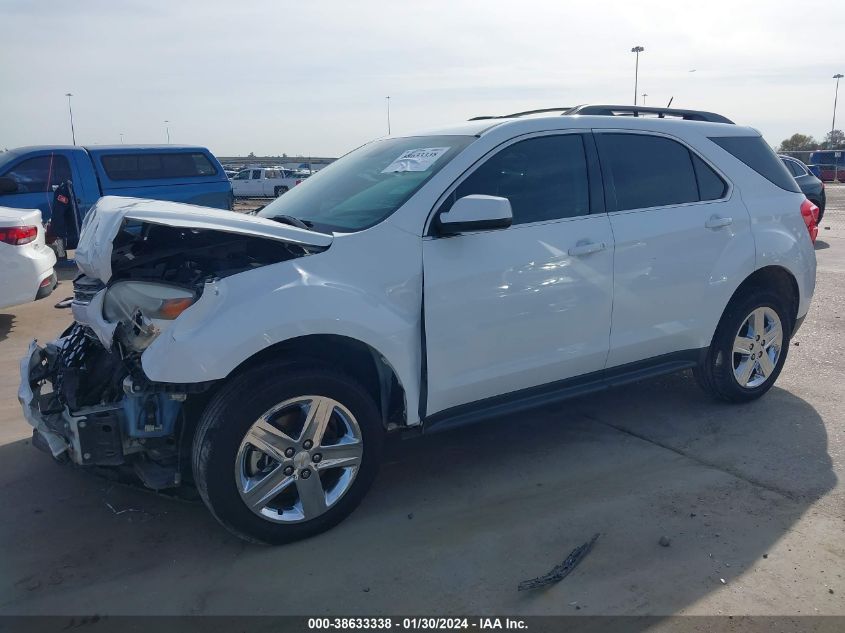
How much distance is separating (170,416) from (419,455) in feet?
5.30

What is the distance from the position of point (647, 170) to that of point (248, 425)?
110 inches

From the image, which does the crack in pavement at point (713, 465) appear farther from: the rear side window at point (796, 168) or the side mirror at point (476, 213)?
the rear side window at point (796, 168)

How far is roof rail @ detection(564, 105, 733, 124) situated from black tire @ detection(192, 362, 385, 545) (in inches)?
88.2

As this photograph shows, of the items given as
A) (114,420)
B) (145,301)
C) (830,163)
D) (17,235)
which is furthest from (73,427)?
(830,163)

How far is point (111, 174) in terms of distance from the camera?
11.7 meters

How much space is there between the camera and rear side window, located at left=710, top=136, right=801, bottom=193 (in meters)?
4.82

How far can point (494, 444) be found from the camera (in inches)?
177

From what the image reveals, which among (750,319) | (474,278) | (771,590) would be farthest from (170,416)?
(750,319)

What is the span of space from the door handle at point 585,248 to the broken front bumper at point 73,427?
2373mm

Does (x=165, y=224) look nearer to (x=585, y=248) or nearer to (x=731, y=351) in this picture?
(x=585, y=248)

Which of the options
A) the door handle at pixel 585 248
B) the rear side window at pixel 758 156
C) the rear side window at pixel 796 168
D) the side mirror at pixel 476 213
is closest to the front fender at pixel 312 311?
the side mirror at pixel 476 213

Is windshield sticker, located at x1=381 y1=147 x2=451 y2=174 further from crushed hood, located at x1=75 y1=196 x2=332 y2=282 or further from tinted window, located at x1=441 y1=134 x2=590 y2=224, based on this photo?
crushed hood, located at x1=75 y1=196 x2=332 y2=282

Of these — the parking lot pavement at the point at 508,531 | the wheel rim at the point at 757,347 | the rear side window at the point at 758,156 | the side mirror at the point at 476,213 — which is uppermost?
the rear side window at the point at 758,156

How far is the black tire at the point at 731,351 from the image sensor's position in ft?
15.7
